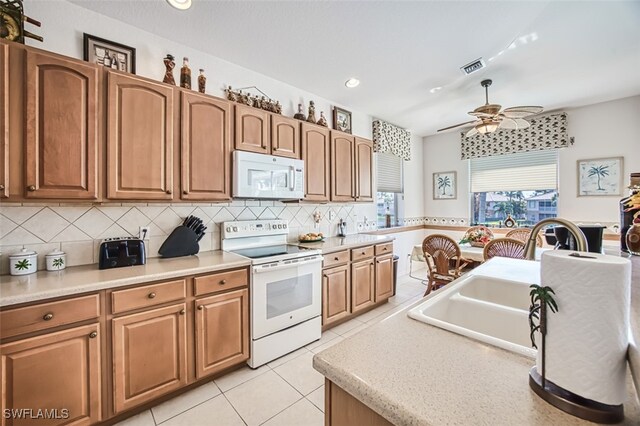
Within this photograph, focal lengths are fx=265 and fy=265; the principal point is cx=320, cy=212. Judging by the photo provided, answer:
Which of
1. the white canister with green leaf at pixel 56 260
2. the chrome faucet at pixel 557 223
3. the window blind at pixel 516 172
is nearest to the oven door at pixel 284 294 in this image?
the white canister with green leaf at pixel 56 260

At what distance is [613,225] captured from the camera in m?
3.56

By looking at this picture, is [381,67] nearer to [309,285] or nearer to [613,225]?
[309,285]

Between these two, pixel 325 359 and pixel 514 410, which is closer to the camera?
pixel 514 410

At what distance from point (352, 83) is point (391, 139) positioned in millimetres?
1656

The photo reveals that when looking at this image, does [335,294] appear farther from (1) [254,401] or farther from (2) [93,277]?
(2) [93,277]

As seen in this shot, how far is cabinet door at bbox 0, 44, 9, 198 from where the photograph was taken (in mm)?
1452

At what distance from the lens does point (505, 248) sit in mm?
2762

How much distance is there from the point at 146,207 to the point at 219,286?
3.06ft

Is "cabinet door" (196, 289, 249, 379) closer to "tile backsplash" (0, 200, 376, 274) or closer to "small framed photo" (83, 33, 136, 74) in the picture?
"tile backsplash" (0, 200, 376, 274)

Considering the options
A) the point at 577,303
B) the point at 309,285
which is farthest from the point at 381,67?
the point at 577,303

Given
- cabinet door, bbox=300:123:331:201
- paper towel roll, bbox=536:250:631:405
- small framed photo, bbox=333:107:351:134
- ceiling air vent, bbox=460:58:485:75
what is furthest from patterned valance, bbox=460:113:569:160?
paper towel roll, bbox=536:250:631:405

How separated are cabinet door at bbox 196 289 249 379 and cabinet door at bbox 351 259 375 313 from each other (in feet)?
4.44

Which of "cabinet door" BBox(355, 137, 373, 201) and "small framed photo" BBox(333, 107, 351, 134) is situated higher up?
"small framed photo" BBox(333, 107, 351, 134)

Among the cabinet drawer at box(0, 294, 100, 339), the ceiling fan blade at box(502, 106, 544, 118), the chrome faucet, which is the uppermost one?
the ceiling fan blade at box(502, 106, 544, 118)
